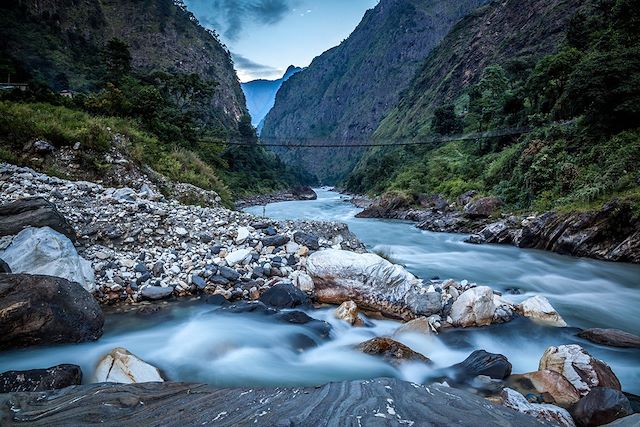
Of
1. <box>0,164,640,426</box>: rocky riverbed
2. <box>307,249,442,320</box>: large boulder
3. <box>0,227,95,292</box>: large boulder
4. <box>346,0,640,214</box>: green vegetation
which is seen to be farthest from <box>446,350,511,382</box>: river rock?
<box>346,0,640,214</box>: green vegetation

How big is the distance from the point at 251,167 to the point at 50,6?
4100 centimetres

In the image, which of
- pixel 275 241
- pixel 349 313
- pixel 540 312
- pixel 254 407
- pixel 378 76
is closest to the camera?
pixel 254 407

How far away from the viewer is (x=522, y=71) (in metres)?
37.4

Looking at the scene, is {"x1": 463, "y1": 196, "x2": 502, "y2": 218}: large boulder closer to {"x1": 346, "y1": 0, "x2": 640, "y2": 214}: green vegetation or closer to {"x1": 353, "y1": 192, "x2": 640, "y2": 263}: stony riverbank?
{"x1": 353, "y1": 192, "x2": 640, "y2": 263}: stony riverbank

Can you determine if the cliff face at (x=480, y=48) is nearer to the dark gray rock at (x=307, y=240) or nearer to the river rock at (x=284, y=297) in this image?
the dark gray rock at (x=307, y=240)

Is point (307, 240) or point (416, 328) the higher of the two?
point (307, 240)

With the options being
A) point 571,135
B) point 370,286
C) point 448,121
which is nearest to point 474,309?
point 370,286

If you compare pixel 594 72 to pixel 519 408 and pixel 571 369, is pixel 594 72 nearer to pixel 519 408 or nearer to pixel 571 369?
pixel 571 369

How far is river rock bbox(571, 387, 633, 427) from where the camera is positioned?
283 centimetres

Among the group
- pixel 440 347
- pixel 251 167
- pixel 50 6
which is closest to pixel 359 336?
pixel 440 347

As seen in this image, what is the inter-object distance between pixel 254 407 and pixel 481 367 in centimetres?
288

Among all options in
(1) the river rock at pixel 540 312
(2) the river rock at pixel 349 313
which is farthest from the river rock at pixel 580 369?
(2) the river rock at pixel 349 313

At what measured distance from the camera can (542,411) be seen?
2859mm

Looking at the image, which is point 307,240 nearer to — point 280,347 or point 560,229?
point 280,347
